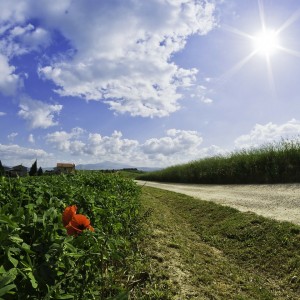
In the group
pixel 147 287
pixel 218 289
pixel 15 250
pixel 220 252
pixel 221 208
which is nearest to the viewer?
pixel 15 250

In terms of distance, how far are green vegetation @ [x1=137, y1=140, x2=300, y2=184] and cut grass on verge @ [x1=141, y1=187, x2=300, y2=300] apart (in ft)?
30.2

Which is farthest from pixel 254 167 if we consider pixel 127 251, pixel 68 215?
pixel 68 215

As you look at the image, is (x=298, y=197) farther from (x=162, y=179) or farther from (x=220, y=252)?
(x=162, y=179)

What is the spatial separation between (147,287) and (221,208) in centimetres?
614

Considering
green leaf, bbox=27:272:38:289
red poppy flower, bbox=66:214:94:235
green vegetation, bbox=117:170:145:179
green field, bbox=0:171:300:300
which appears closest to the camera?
green leaf, bbox=27:272:38:289

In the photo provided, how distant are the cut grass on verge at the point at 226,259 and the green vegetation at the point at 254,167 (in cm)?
921

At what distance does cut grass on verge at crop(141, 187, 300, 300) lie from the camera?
432 cm

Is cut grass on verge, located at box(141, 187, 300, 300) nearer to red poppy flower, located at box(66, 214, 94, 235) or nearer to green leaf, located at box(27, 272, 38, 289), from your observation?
red poppy flower, located at box(66, 214, 94, 235)

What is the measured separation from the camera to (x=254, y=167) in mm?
18750

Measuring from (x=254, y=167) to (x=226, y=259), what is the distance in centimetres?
1341

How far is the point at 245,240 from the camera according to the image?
679cm

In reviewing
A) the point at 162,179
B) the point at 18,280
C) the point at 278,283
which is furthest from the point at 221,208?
the point at 162,179

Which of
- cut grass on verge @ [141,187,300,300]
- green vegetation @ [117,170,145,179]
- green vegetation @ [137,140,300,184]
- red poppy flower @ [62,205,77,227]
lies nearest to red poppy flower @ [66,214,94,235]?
red poppy flower @ [62,205,77,227]

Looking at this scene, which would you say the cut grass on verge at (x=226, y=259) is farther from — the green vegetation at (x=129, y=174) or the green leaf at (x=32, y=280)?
the green vegetation at (x=129, y=174)
